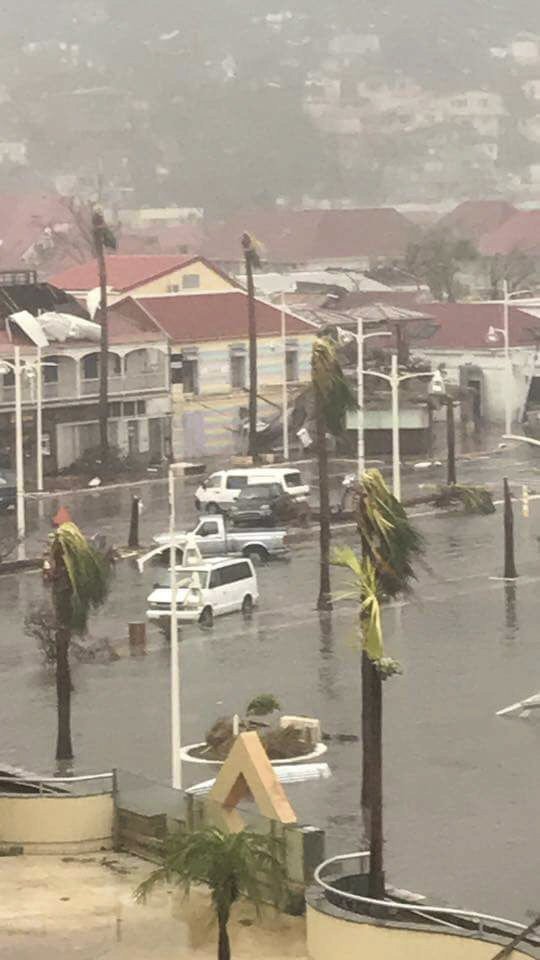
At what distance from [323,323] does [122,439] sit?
8.23 metres

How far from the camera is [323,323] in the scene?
5019 cm

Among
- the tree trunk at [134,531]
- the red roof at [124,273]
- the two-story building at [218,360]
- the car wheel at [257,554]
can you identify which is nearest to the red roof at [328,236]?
the red roof at [124,273]

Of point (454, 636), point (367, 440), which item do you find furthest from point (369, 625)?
point (367, 440)

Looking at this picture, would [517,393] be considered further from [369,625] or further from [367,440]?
[369,625]

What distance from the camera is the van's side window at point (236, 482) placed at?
3656 centimetres

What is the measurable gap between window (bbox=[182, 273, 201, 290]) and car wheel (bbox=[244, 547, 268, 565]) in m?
21.1

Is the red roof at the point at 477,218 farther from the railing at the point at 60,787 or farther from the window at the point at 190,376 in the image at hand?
the railing at the point at 60,787

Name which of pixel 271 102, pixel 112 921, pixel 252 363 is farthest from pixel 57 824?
pixel 271 102

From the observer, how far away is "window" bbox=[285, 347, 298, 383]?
159ft

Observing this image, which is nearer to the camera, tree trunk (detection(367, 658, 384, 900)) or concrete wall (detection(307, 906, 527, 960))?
concrete wall (detection(307, 906, 527, 960))

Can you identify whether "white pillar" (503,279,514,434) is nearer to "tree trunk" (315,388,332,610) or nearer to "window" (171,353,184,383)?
"window" (171,353,184,383)

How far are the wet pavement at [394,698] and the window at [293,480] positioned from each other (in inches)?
141

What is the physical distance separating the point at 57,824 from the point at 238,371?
30312 millimetres

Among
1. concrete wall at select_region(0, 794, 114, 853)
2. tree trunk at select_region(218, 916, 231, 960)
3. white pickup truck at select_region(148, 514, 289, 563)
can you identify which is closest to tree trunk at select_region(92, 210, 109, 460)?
white pickup truck at select_region(148, 514, 289, 563)
